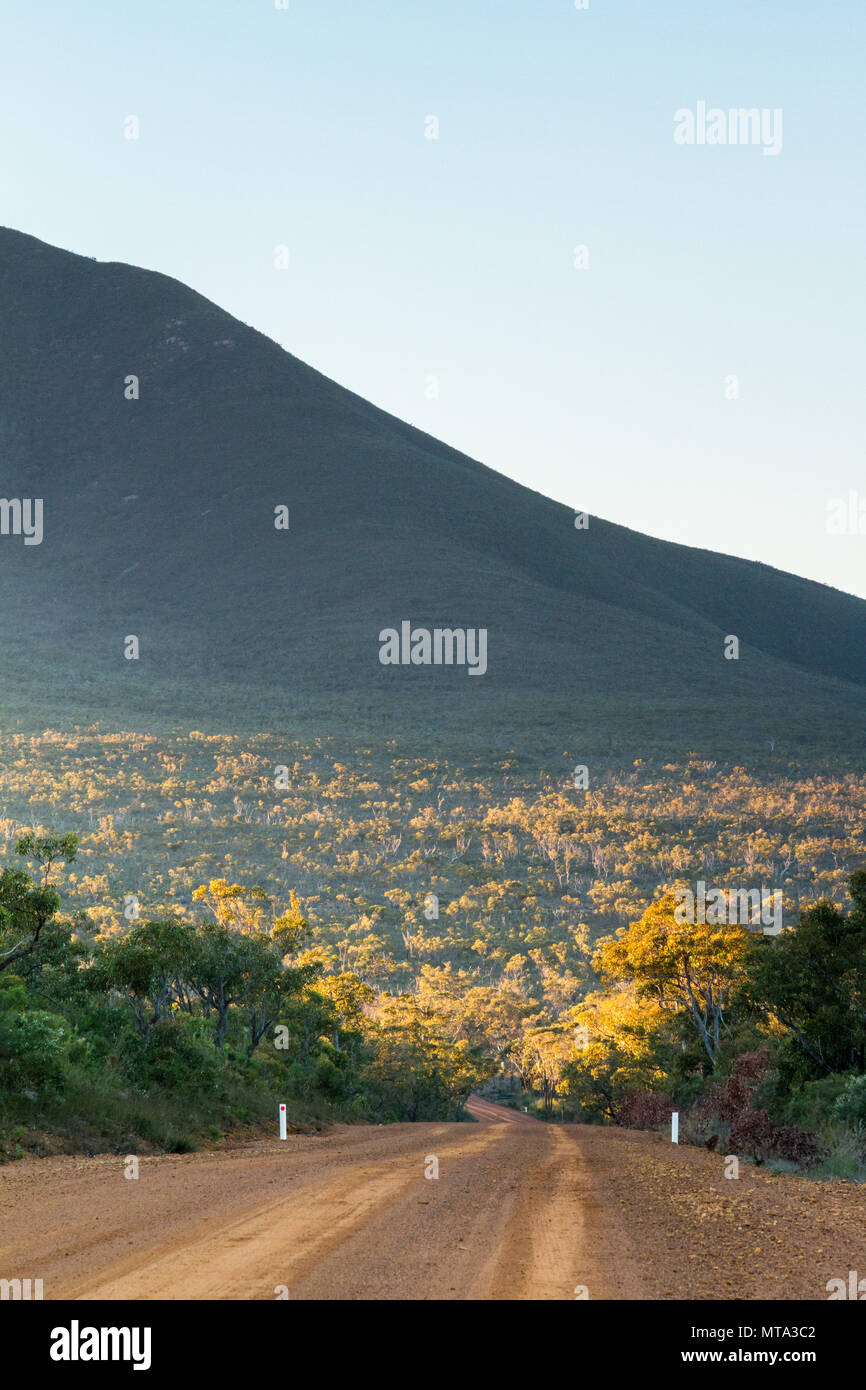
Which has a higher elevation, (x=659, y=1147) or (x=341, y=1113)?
(x=659, y=1147)

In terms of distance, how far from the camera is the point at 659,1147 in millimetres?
22688

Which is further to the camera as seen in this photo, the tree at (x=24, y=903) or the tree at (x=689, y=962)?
the tree at (x=689, y=962)

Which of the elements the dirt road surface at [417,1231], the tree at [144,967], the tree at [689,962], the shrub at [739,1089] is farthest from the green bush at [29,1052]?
the tree at [689,962]

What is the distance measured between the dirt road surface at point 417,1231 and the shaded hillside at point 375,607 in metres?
84.8

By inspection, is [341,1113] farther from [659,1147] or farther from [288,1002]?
[659,1147]

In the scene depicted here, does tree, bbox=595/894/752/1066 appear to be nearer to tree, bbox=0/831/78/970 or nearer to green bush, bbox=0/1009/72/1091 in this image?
tree, bbox=0/831/78/970

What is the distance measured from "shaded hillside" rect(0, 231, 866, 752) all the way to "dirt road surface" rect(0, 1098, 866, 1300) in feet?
278

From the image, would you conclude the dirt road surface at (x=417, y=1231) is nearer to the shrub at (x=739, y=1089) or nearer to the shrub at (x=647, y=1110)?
the shrub at (x=739, y=1089)

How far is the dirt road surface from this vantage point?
7.54 m

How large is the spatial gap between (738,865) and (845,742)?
28.0m

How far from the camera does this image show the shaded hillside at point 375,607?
107 meters

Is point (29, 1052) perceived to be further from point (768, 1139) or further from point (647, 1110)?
point (647, 1110)

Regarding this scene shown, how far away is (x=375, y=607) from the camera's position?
13312 cm
